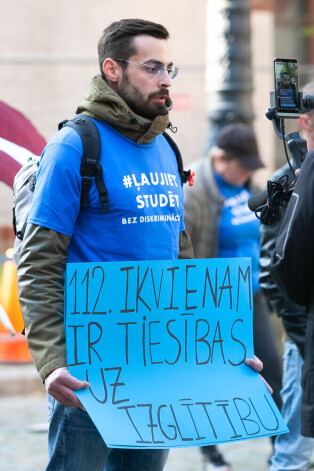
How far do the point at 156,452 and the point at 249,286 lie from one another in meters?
0.64

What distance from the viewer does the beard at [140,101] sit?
3.20 m

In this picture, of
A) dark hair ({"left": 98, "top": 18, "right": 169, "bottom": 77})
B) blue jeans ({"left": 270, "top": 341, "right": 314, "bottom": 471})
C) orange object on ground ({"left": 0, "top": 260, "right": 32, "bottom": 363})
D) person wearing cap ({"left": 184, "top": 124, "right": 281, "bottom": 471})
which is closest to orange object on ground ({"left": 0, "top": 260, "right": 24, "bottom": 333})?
orange object on ground ({"left": 0, "top": 260, "right": 32, "bottom": 363})

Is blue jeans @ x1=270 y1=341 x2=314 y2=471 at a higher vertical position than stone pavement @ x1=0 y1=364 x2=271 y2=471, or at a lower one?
higher

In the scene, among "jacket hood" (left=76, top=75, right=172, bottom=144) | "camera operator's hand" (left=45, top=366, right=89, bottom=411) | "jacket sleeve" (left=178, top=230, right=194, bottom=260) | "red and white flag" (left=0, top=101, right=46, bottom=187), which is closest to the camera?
"camera operator's hand" (left=45, top=366, right=89, bottom=411)

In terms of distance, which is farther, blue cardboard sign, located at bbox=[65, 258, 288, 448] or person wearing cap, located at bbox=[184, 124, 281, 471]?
person wearing cap, located at bbox=[184, 124, 281, 471]

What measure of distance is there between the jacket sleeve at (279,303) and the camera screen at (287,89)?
1078 mm

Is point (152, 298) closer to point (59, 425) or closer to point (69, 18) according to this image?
point (59, 425)

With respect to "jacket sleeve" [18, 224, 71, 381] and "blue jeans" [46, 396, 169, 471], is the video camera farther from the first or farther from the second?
"blue jeans" [46, 396, 169, 471]

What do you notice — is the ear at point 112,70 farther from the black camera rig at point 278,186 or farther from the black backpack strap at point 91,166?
the black camera rig at point 278,186

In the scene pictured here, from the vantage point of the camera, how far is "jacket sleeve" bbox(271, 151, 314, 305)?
2.95 meters

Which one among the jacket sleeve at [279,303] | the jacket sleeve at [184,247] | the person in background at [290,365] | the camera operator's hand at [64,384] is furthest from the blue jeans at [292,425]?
the camera operator's hand at [64,384]

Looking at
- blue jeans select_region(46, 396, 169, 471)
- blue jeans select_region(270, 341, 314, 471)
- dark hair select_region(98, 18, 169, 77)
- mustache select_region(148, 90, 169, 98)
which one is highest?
dark hair select_region(98, 18, 169, 77)

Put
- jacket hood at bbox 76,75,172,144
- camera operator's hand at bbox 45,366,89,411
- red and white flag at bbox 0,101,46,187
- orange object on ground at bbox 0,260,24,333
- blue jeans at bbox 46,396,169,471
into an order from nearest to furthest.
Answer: camera operator's hand at bbox 45,366,89,411
blue jeans at bbox 46,396,169,471
jacket hood at bbox 76,75,172,144
red and white flag at bbox 0,101,46,187
orange object on ground at bbox 0,260,24,333

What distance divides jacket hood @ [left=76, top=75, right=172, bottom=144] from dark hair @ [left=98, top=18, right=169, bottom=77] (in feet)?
0.34
